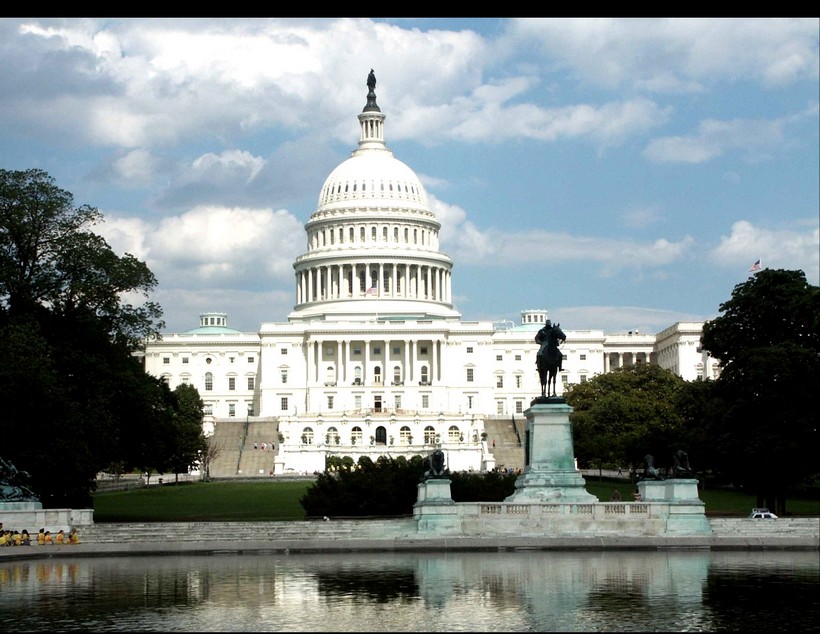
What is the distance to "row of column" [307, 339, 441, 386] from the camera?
516ft

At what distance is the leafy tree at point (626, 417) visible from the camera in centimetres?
8200

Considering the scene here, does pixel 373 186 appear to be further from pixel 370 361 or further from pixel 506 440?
pixel 506 440

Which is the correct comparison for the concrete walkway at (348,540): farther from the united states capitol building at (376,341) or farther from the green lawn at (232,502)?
the united states capitol building at (376,341)

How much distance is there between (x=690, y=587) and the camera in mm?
24172

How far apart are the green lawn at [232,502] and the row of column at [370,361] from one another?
68.5 m

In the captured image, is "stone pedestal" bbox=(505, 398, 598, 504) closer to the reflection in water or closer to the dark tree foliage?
the dark tree foliage

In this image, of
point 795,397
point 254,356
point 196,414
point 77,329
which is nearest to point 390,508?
point 77,329

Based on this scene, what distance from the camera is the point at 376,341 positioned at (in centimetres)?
15762

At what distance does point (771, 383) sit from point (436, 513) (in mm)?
23406

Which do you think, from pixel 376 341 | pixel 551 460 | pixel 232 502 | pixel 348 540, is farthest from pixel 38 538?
pixel 376 341

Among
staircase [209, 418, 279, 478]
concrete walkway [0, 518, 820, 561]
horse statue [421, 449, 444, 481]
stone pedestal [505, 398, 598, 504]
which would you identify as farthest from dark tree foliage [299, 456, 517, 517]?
staircase [209, 418, 279, 478]

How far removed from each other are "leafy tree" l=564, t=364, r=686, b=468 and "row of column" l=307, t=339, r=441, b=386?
37.5 metres

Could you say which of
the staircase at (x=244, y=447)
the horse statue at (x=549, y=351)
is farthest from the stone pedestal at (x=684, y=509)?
the staircase at (x=244, y=447)
